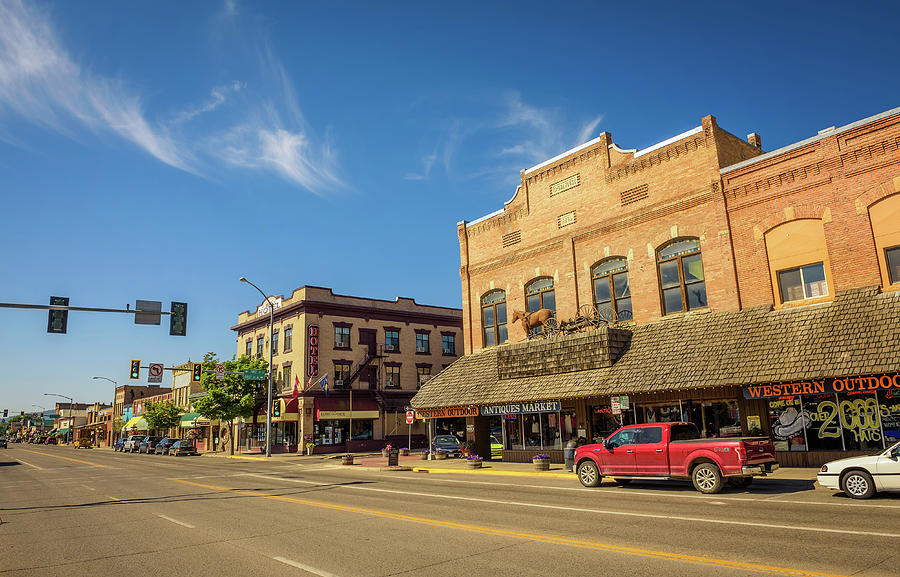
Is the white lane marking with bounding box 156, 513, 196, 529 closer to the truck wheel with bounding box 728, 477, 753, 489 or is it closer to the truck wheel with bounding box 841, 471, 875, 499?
the truck wheel with bounding box 728, 477, 753, 489

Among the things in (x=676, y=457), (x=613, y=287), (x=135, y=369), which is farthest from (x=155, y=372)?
(x=676, y=457)

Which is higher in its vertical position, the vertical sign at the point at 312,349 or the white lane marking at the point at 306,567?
the vertical sign at the point at 312,349

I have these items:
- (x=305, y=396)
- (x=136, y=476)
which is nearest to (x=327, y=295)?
(x=305, y=396)

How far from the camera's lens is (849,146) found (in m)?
19.4

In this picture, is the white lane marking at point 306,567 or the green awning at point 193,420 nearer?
the white lane marking at point 306,567

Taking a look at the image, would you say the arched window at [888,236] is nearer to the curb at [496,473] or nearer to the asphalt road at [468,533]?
the asphalt road at [468,533]

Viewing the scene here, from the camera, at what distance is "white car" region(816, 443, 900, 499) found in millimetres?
12164

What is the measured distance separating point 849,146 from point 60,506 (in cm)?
2634

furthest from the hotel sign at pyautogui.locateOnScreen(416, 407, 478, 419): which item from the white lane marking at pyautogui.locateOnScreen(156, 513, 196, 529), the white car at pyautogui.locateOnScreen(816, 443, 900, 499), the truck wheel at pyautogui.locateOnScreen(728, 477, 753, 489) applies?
the white car at pyautogui.locateOnScreen(816, 443, 900, 499)

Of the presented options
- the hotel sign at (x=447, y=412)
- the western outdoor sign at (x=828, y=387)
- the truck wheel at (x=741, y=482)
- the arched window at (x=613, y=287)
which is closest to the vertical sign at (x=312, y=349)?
the hotel sign at (x=447, y=412)

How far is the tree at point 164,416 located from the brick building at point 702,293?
1896 inches

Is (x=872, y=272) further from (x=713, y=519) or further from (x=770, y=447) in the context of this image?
(x=713, y=519)

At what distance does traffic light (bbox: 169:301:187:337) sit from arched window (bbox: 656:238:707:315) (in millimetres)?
18697

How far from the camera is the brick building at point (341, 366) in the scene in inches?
1902
